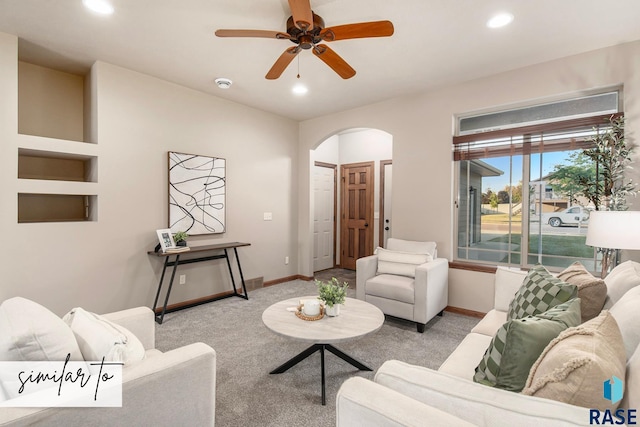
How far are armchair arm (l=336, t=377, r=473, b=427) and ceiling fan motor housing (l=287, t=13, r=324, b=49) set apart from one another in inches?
86.4

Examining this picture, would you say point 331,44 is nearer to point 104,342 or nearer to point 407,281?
point 407,281

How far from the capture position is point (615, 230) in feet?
6.77

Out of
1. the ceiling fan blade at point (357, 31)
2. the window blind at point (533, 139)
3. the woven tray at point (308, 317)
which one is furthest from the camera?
the window blind at point (533, 139)

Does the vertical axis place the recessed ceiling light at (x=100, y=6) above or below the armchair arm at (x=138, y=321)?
above

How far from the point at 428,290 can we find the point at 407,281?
287 millimetres

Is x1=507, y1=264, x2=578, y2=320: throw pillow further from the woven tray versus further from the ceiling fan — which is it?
the ceiling fan

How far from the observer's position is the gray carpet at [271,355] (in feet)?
6.19

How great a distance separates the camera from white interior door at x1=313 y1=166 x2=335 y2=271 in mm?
5949

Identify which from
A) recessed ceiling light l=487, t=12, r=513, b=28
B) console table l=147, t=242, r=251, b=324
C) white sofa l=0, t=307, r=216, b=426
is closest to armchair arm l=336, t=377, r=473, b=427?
white sofa l=0, t=307, r=216, b=426

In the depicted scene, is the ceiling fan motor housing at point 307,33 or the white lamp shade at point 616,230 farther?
the ceiling fan motor housing at point 307,33

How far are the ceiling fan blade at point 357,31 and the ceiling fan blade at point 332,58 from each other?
13 centimetres

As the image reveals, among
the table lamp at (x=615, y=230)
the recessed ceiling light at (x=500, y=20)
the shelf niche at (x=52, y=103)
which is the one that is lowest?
the table lamp at (x=615, y=230)

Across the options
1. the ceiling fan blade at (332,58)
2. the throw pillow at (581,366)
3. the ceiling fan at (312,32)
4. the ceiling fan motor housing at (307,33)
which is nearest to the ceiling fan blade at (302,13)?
the ceiling fan at (312,32)

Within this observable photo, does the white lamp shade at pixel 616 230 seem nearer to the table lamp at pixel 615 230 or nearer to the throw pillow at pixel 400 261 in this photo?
the table lamp at pixel 615 230
